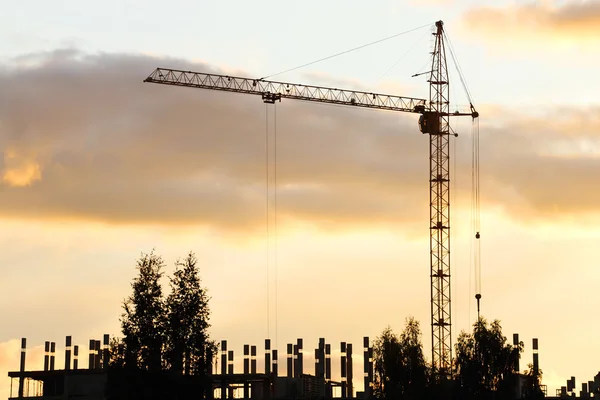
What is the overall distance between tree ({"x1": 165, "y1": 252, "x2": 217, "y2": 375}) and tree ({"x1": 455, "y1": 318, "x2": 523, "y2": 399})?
54793mm

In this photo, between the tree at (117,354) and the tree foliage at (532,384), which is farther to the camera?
the tree foliage at (532,384)

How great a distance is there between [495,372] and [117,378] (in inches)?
2563

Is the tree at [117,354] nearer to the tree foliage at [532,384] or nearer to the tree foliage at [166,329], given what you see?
the tree foliage at [166,329]

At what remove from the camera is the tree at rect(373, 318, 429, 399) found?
15988 centimetres

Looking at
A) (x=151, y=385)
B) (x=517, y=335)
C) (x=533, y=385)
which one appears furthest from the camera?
(x=517, y=335)

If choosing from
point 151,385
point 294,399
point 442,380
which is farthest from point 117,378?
point 294,399

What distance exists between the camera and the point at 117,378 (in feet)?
344

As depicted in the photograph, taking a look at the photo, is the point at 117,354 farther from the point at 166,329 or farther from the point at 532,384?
the point at 532,384

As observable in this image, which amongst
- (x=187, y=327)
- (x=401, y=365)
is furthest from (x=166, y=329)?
(x=401, y=365)

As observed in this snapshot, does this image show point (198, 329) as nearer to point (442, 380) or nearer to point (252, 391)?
point (442, 380)

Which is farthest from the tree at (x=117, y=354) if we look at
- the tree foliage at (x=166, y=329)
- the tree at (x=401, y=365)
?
the tree at (x=401, y=365)

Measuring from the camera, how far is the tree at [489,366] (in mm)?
156625

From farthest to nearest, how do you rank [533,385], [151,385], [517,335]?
[517,335] < [533,385] < [151,385]

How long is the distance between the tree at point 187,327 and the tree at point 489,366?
180ft
